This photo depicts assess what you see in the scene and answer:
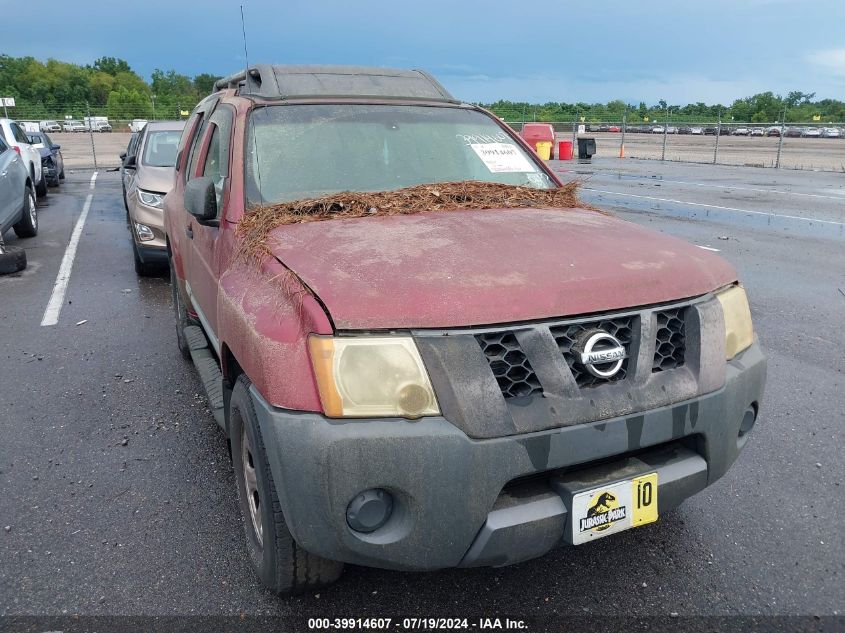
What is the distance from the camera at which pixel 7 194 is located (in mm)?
9328

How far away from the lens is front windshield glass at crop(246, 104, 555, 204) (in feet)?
11.0

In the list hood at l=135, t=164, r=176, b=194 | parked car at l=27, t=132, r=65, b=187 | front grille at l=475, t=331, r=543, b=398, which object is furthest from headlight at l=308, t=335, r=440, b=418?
parked car at l=27, t=132, r=65, b=187

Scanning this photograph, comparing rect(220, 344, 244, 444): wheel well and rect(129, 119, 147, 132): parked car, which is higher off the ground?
rect(129, 119, 147, 132): parked car

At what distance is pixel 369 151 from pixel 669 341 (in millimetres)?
1885

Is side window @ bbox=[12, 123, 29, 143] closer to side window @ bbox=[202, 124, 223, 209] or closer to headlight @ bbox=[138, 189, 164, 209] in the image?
headlight @ bbox=[138, 189, 164, 209]

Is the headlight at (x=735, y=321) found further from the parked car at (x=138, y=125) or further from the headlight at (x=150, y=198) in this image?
the parked car at (x=138, y=125)

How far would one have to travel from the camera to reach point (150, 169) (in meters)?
8.55

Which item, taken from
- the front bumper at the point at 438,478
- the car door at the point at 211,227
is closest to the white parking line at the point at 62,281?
the car door at the point at 211,227

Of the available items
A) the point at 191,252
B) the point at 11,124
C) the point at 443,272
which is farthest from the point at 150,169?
the point at 11,124

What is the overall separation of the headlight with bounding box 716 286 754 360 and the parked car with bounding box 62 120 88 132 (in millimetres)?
54603

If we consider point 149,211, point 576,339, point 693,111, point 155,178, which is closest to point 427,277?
point 576,339

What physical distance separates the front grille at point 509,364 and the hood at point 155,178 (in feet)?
21.9

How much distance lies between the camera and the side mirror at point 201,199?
3.16 m

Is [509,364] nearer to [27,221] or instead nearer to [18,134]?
[27,221]
